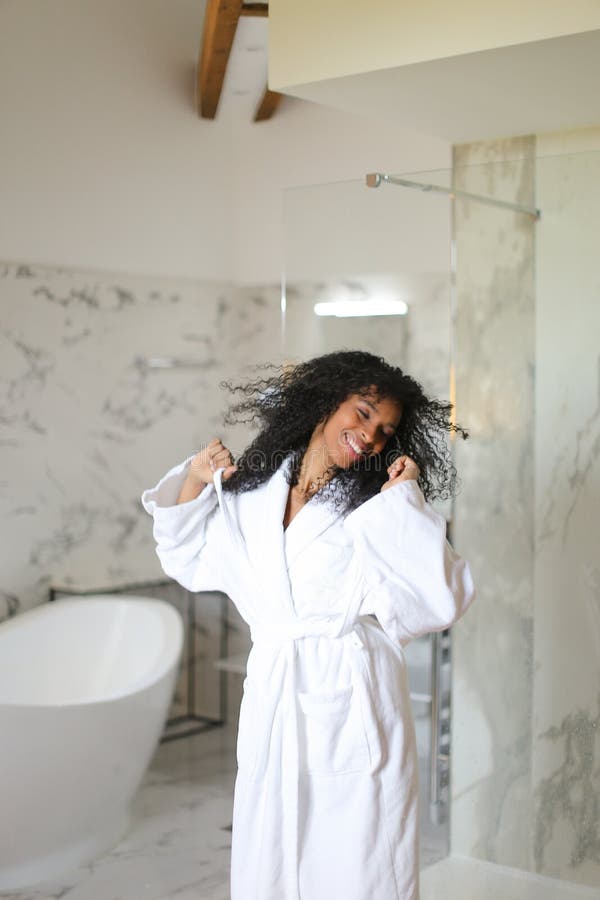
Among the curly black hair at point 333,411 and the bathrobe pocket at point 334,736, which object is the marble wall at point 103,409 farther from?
the bathrobe pocket at point 334,736

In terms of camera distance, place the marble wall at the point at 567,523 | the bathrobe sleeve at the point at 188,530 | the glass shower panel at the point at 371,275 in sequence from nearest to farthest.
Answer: the bathrobe sleeve at the point at 188,530
the marble wall at the point at 567,523
the glass shower panel at the point at 371,275

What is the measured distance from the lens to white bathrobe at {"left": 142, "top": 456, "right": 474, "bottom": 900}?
196cm

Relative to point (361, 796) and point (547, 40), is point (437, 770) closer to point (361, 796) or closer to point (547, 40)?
point (361, 796)

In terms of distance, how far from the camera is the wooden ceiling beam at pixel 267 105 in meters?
4.37

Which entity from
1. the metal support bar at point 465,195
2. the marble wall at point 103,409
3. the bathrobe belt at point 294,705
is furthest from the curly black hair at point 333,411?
the marble wall at point 103,409

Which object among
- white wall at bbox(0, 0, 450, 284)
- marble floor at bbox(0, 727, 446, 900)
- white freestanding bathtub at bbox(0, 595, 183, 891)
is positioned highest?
white wall at bbox(0, 0, 450, 284)

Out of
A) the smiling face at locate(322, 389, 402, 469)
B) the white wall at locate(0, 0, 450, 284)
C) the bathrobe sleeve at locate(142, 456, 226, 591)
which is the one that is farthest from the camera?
the white wall at locate(0, 0, 450, 284)

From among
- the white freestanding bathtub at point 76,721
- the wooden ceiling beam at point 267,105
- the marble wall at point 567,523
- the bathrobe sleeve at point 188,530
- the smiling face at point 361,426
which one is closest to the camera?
the smiling face at point 361,426

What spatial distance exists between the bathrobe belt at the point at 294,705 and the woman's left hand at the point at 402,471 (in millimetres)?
278

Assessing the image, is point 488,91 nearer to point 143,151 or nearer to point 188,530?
point 188,530

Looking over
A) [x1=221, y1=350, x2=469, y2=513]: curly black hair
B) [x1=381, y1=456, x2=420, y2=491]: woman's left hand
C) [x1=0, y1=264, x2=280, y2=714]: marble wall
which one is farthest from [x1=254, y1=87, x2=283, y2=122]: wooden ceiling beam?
[x1=381, y1=456, x2=420, y2=491]: woman's left hand

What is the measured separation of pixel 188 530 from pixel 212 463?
0.49 feet

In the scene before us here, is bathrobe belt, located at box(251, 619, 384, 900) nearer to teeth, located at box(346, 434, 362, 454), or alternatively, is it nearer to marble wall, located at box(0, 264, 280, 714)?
teeth, located at box(346, 434, 362, 454)

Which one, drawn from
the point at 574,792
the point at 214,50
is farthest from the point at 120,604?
the point at 214,50
